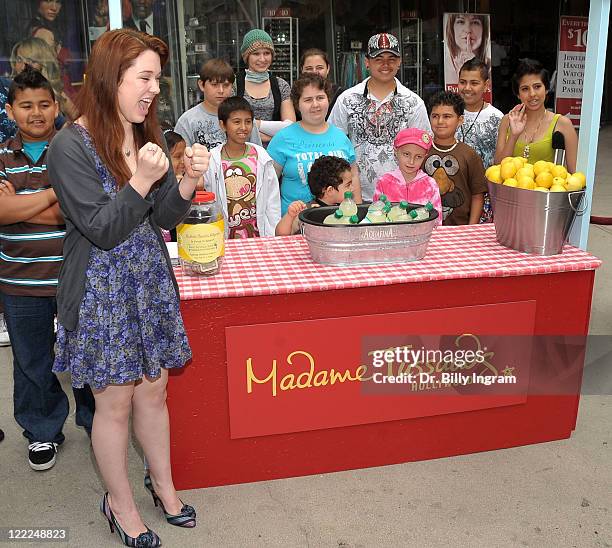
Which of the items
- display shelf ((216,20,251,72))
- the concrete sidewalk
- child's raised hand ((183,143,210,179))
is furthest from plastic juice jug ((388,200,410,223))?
display shelf ((216,20,251,72))

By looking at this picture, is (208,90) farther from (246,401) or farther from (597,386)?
(597,386)

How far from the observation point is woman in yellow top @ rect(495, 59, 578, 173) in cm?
332

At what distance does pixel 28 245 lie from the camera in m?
2.46

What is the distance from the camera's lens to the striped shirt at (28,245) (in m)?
2.44

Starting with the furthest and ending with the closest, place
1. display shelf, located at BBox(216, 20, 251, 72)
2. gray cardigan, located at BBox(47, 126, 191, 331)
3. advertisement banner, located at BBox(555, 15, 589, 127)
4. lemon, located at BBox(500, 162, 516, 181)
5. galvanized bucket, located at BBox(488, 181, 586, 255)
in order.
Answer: advertisement banner, located at BBox(555, 15, 589, 127) → display shelf, located at BBox(216, 20, 251, 72) → lemon, located at BBox(500, 162, 516, 181) → galvanized bucket, located at BBox(488, 181, 586, 255) → gray cardigan, located at BBox(47, 126, 191, 331)

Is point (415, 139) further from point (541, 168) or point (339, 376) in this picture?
point (339, 376)

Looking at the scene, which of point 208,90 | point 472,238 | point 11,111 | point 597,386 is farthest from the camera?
point 208,90

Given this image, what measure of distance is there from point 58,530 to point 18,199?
1.12 meters

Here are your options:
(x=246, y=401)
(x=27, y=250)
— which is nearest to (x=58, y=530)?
(x=246, y=401)

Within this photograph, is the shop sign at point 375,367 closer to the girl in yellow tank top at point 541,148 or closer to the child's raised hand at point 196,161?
the child's raised hand at point 196,161

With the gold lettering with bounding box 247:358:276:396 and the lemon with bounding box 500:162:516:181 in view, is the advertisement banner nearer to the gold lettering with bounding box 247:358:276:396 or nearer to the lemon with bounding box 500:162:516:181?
the lemon with bounding box 500:162:516:181

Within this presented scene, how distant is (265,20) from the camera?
7059 millimetres

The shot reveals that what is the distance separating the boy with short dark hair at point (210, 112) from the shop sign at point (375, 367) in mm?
1658

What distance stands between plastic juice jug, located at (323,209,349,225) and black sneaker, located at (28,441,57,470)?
1.39 meters
